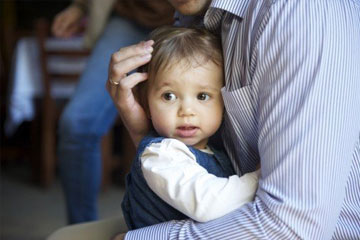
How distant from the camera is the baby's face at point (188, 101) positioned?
112 cm

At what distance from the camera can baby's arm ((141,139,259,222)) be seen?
3.10 ft

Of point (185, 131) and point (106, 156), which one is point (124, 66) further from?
point (106, 156)

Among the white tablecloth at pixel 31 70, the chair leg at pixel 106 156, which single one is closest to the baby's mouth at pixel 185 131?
the chair leg at pixel 106 156

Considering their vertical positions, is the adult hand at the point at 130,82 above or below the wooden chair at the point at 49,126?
above

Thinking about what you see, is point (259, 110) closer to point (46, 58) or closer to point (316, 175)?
point (316, 175)

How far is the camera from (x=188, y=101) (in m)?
1.13

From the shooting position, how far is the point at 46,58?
341cm

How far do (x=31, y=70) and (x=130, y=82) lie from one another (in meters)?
2.53

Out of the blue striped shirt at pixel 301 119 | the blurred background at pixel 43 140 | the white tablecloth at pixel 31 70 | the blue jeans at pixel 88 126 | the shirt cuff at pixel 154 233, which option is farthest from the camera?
the white tablecloth at pixel 31 70

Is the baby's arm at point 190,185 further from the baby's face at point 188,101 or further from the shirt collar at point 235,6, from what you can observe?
the shirt collar at point 235,6

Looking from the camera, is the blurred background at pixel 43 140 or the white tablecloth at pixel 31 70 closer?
the blurred background at pixel 43 140

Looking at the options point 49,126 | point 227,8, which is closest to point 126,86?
point 227,8

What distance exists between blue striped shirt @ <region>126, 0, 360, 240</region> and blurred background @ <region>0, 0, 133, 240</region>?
236 cm

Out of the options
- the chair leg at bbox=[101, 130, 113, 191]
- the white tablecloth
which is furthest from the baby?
the white tablecloth
